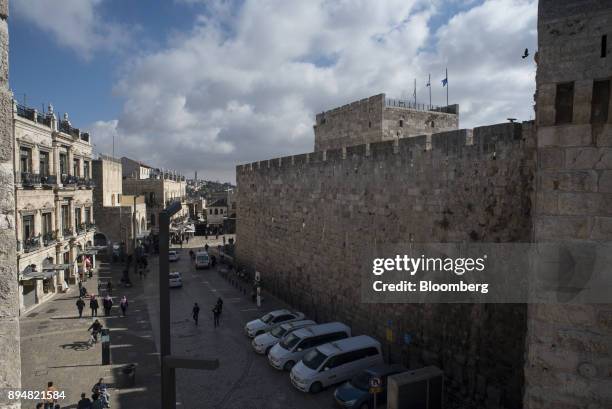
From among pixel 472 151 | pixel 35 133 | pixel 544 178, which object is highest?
pixel 35 133

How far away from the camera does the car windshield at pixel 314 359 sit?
423 inches

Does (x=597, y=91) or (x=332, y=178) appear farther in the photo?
(x=332, y=178)

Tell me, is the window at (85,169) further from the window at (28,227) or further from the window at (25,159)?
the window at (28,227)

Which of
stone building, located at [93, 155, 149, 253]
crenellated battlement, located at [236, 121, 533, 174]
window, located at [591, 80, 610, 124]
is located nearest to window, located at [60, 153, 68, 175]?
stone building, located at [93, 155, 149, 253]

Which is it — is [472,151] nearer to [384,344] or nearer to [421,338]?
[421,338]

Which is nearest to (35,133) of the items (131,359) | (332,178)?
(131,359)

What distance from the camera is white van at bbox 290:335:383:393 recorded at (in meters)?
10.6

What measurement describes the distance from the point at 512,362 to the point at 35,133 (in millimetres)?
20025

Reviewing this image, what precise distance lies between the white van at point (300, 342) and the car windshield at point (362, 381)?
2.12m

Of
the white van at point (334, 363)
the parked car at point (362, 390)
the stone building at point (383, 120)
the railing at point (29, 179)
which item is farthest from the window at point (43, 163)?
the parked car at point (362, 390)

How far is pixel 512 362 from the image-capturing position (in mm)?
8250

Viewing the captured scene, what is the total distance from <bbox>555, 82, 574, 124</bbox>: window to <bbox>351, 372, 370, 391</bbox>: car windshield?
7.47 m

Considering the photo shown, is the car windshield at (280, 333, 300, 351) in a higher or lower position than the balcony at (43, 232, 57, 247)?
lower

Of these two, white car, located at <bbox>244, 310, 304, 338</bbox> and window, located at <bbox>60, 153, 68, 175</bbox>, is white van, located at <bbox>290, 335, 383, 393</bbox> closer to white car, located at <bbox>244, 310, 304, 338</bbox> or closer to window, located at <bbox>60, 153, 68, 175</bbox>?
white car, located at <bbox>244, 310, 304, 338</bbox>
